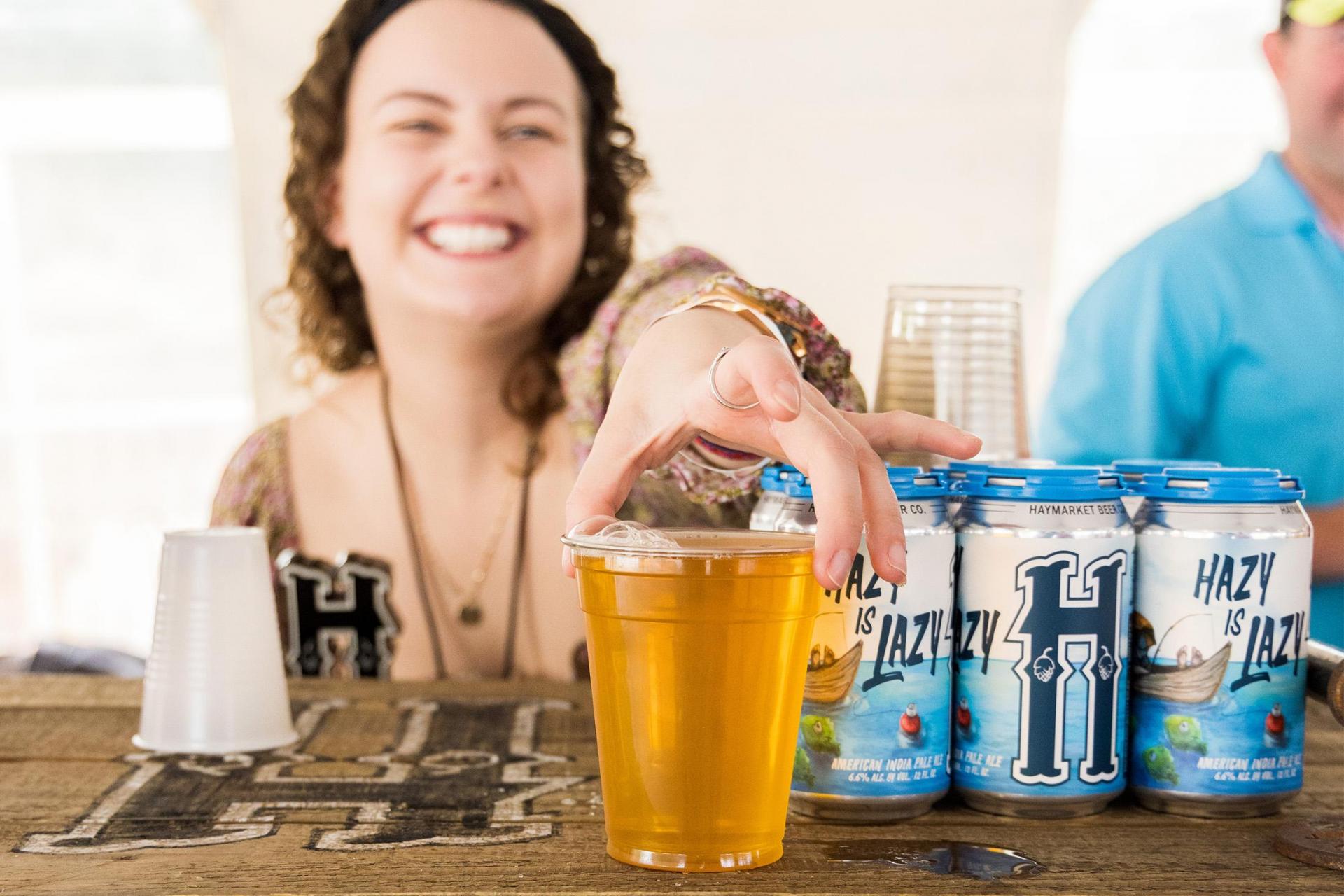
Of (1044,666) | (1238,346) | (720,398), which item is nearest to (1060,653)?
(1044,666)

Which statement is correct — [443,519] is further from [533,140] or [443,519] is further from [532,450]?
[533,140]

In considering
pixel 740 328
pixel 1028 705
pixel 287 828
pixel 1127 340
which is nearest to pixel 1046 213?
pixel 1127 340

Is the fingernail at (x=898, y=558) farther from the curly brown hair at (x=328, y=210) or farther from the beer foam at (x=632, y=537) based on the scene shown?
the curly brown hair at (x=328, y=210)

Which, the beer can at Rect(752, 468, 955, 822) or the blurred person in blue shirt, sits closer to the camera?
the beer can at Rect(752, 468, 955, 822)

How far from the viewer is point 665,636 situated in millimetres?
581

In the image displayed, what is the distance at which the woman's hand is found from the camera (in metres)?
0.61

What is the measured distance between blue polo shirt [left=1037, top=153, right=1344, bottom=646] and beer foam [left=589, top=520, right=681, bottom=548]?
3.55ft

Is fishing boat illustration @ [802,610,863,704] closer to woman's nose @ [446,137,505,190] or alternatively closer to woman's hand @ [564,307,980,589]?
woman's hand @ [564,307,980,589]

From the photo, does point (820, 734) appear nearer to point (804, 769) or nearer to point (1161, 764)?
point (804, 769)

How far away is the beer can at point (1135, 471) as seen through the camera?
703 millimetres

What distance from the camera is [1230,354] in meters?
1.60

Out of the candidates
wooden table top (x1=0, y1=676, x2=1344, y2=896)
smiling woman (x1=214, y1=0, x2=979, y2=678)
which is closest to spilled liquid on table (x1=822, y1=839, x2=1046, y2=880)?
wooden table top (x1=0, y1=676, x2=1344, y2=896)

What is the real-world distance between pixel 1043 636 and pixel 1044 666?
0.05 ft

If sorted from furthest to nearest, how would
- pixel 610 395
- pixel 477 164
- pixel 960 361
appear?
pixel 477 164 < pixel 610 395 < pixel 960 361
